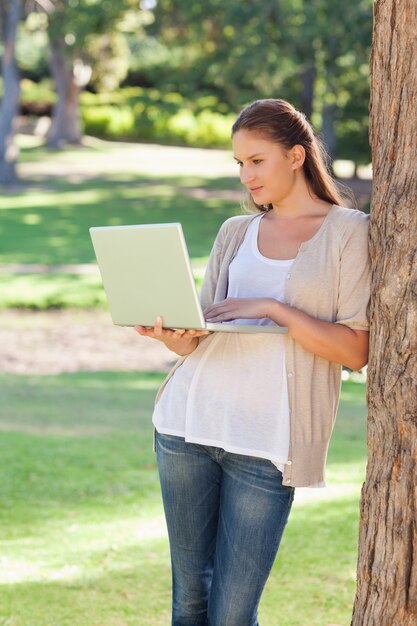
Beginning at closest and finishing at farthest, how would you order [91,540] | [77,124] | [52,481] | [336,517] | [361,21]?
[91,540], [336,517], [52,481], [361,21], [77,124]

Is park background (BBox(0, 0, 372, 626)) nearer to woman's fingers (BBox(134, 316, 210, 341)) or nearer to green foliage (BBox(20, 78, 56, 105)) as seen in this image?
green foliage (BBox(20, 78, 56, 105))

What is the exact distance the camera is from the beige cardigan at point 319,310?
280cm

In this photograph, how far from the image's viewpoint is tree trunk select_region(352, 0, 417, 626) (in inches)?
105

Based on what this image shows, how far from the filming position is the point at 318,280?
2.84 m

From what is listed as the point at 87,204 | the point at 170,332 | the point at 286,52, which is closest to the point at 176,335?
the point at 170,332

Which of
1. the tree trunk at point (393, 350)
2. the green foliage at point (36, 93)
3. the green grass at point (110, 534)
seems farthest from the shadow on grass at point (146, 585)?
the green foliage at point (36, 93)

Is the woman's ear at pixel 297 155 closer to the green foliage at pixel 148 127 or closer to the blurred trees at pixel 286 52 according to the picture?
the blurred trees at pixel 286 52

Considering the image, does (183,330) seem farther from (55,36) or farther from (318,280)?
(55,36)

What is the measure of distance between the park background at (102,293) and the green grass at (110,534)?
0.01 meters

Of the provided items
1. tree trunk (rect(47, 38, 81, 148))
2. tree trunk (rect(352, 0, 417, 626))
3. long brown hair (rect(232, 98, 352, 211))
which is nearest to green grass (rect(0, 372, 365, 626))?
tree trunk (rect(352, 0, 417, 626))

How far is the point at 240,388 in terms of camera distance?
9.42 ft

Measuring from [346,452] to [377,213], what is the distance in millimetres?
4814

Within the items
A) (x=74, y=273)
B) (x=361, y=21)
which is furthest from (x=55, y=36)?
(x=74, y=273)

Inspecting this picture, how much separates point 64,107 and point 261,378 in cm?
3611
